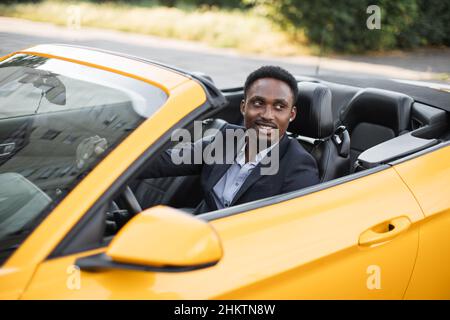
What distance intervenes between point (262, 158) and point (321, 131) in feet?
1.70

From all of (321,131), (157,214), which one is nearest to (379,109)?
(321,131)

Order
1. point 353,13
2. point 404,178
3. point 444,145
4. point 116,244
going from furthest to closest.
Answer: point 353,13
point 444,145
point 404,178
point 116,244

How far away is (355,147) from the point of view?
125 inches

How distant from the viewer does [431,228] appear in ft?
6.32

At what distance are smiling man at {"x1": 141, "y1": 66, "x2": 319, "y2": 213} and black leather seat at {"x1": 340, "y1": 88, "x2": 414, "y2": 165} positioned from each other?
0.79 metres

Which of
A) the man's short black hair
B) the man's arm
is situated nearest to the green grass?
the man's short black hair

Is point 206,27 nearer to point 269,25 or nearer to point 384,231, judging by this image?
point 269,25

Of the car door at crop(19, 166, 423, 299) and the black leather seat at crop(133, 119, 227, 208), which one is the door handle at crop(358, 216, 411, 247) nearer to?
the car door at crop(19, 166, 423, 299)

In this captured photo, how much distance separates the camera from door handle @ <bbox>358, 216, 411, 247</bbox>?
69.3 inches

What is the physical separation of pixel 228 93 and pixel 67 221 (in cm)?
230

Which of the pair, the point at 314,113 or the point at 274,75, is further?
the point at 314,113

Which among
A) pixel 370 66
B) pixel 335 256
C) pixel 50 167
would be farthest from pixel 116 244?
pixel 370 66

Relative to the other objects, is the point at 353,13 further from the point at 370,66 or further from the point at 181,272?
the point at 181,272

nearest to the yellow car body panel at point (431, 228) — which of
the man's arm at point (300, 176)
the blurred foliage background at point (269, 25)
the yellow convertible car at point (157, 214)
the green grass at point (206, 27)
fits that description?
the yellow convertible car at point (157, 214)
